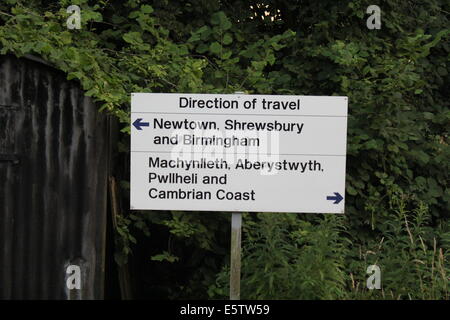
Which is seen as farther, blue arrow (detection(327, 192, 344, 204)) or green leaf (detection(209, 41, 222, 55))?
green leaf (detection(209, 41, 222, 55))

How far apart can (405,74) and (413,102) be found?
128 centimetres

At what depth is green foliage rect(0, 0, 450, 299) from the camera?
501 cm

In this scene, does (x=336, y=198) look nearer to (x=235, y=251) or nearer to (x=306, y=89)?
(x=235, y=251)

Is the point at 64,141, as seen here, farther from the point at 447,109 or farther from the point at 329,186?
the point at 447,109

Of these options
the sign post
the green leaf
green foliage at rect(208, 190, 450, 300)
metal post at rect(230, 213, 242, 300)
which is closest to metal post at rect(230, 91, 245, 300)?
metal post at rect(230, 213, 242, 300)

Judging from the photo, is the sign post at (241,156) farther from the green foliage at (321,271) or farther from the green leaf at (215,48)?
the green leaf at (215,48)

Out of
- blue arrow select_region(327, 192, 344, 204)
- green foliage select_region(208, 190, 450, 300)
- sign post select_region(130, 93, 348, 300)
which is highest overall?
sign post select_region(130, 93, 348, 300)

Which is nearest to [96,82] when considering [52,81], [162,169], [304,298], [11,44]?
[52,81]

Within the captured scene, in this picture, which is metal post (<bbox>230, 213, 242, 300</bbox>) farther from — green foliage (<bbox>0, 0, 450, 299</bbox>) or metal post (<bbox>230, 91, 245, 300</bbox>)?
green foliage (<bbox>0, 0, 450, 299</bbox>)

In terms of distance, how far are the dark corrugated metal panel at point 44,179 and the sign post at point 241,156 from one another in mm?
1065

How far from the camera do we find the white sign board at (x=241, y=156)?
4301mm

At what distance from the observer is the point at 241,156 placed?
14.2 ft

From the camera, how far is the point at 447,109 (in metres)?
7.30

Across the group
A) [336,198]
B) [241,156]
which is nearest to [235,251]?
[241,156]
